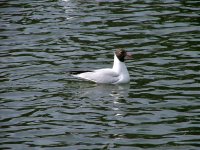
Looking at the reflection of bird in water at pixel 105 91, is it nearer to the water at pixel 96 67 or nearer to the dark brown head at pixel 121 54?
the water at pixel 96 67

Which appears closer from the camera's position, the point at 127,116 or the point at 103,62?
the point at 127,116

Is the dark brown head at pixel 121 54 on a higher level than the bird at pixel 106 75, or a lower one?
higher

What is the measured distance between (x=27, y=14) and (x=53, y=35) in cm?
337

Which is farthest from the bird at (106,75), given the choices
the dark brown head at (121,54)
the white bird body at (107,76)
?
the dark brown head at (121,54)

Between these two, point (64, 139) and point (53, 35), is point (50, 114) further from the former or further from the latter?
point (53, 35)

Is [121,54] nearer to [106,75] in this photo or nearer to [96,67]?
[106,75]

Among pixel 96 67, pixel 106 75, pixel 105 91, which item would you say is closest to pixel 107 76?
pixel 106 75

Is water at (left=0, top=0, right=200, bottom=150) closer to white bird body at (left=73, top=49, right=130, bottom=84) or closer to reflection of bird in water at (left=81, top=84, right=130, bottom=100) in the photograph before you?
reflection of bird in water at (left=81, top=84, right=130, bottom=100)

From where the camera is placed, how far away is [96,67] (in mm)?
19609

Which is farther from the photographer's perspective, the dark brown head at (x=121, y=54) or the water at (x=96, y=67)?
the dark brown head at (x=121, y=54)

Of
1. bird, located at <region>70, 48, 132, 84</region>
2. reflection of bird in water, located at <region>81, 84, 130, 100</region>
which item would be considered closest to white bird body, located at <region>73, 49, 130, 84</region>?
bird, located at <region>70, 48, 132, 84</region>

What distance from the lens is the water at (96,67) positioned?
13984mm

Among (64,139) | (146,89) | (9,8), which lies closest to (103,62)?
(146,89)

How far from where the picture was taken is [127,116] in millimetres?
15156
